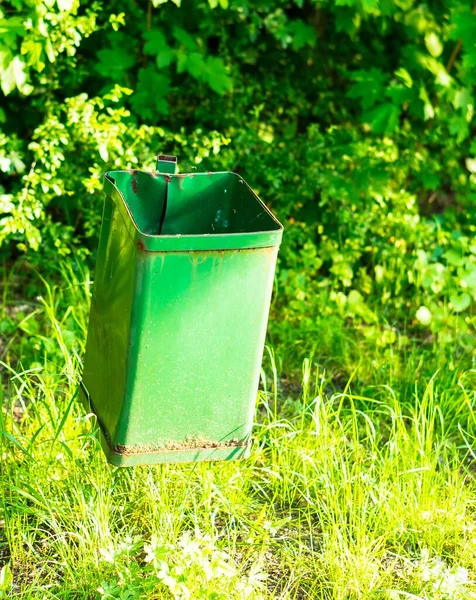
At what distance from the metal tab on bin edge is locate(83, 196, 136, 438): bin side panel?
291 mm

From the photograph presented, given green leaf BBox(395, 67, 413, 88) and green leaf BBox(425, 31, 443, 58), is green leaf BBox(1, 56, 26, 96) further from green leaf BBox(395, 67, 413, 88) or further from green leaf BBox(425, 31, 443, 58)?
green leaf BBox(425, 31, 443, 58)

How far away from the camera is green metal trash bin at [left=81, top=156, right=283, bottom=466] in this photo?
2.47 metres

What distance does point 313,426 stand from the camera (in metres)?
3.42

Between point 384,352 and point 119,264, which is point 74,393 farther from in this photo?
point 384,352

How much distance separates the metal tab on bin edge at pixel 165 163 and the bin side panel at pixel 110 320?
291 mm

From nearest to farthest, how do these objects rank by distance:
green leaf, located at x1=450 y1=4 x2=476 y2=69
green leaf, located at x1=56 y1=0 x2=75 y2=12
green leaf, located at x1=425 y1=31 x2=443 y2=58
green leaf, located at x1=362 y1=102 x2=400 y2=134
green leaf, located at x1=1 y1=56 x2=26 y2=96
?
green leaf, located at x1=56 y1=0 x2=75 y2=12 < green leaf, located at x1=1 y1=56 x2=26 y2=96 < green leaf, located at x1=450 y1=4 x2=476 y2=69 < green leaf, located at x1=362 y1=102 x2=400 y2=134 < green leaf, located at x1=425 y1=31 x2=443 y2=58

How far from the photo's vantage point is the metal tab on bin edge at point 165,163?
296 centimetres

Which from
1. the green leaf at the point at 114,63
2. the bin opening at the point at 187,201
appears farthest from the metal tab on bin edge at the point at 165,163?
the green leaf at the point at 114,63

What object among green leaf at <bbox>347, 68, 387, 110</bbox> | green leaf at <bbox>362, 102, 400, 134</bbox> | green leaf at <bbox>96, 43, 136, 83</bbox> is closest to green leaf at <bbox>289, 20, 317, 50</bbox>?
green leaf at <bbox>347, 68, 387, 110</bbox>

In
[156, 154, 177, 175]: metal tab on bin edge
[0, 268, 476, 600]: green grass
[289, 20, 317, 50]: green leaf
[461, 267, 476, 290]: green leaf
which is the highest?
[289, 20, 317, 50]: green leaf

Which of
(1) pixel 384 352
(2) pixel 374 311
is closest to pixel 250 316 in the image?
(1) pixel 384 352

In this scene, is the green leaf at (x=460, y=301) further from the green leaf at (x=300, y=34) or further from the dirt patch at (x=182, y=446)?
the dirt patch at (x=182, y=446)

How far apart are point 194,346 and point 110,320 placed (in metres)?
0.30

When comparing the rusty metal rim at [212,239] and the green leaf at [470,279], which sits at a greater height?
the rusty metal rim at [212,239]
